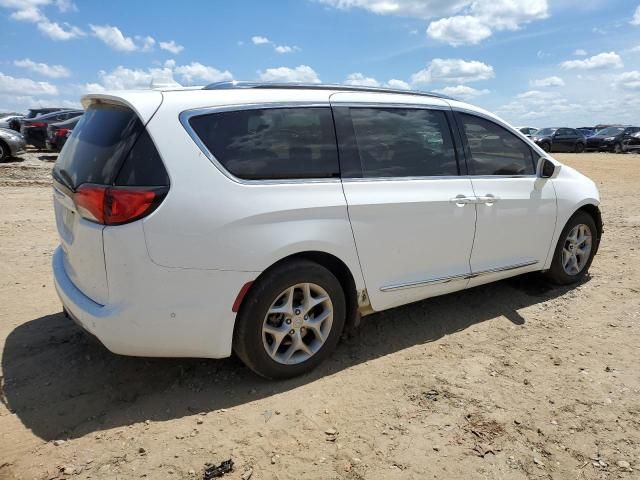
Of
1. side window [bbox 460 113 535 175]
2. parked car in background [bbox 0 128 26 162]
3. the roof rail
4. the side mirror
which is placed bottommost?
the side mirror

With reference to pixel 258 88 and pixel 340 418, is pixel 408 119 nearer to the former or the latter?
pixel 258 88

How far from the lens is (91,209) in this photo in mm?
2859

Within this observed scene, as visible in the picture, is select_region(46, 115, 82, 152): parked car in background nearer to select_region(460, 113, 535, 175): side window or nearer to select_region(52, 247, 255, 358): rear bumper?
select_region(460, 113, 535, 175): side window

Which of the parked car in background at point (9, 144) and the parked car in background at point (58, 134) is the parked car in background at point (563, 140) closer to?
the parked car in background at point (58, 134)

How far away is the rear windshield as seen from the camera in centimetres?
283

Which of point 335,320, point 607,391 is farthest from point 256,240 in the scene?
point 607,391

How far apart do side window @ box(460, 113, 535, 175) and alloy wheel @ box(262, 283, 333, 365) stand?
1744 mm

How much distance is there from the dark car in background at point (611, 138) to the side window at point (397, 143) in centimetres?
3169

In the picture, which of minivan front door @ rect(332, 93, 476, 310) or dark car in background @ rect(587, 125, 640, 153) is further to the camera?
dark car in background @ rect(587, 125, 640, 153)

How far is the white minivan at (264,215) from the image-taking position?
2.84 meters

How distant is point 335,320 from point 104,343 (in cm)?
141

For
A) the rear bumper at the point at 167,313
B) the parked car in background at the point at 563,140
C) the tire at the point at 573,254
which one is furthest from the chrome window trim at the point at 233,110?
the parked car in background at the point at 563,140

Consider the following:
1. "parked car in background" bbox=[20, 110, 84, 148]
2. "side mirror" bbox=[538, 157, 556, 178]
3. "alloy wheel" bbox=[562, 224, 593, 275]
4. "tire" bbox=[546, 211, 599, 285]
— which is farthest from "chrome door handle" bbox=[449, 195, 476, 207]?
"parked car in background" bbox=[20, 110, 84, 148]

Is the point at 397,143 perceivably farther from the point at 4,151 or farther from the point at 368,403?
the point at 4,151
